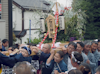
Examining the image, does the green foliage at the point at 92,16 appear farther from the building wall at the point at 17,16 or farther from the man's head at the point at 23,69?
the man's head at the point at 23,69

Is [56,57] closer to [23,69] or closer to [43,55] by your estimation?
[43,55]

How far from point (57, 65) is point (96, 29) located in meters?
14.6

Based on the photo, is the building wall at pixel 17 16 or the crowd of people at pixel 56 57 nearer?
the crowd of people at pixel 56 57

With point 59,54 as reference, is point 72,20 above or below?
above

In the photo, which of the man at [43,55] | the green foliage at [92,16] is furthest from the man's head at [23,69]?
the green foliage at [92,16]

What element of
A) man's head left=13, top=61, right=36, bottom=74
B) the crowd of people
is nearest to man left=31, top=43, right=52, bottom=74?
the crowd of people

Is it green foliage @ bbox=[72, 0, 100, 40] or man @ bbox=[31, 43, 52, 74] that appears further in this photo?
green foliage @ bbox=[72, 0, 100, 40]

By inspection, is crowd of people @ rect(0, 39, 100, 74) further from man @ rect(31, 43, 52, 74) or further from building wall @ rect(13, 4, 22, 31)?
building wall @ rect(13, 4, 22, 31)

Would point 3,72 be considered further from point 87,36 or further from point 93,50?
point 87,36

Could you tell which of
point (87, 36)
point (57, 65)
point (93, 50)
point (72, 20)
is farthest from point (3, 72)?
point (87, 36)

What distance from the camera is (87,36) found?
17.8 metres

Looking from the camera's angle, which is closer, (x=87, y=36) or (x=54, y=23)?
(x=54, y=23)

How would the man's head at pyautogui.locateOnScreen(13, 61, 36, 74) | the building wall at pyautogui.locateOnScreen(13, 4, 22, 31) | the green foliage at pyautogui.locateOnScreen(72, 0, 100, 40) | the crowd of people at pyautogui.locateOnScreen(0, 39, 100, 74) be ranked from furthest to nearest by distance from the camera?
1. the green foliage at pyautogui.locateOnScreen(72, 0, 100, 40)
2. the building wall at pyautogui.locateOnScreen(13, 4, 22, 31)
3. the crowd of people at pyautogui.locateOnScreen(0, 39, 100, 74)
4. the man's head at pyautogui.locateOnScreen(13, 61, 36, 74)

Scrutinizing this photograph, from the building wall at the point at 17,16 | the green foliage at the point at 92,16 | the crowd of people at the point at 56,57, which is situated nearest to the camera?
the crowd of people at the point at 56,57
